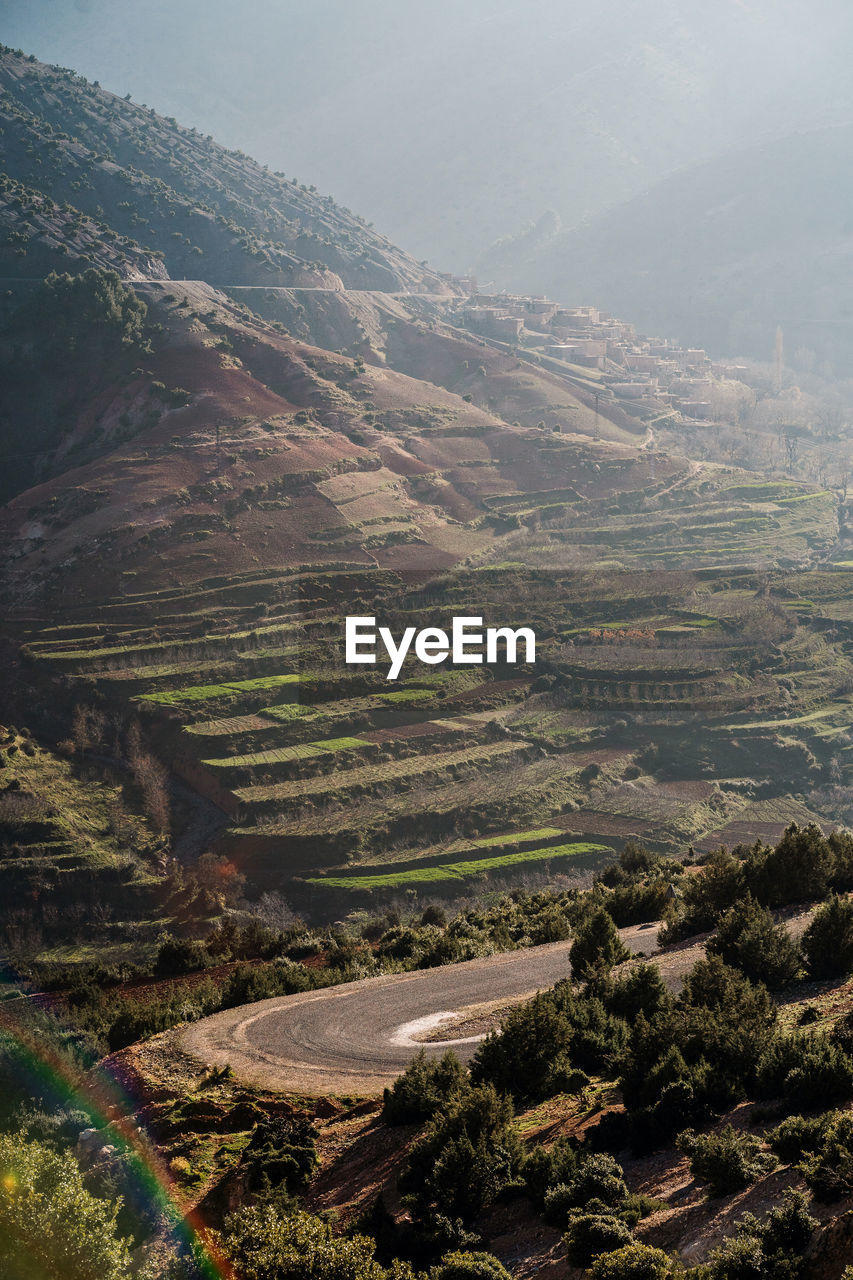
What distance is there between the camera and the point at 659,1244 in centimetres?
938

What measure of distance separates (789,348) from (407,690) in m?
145

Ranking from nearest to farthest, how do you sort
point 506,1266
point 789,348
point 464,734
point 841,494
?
point 506,1266
point 464,734
point 841,494
point 789,348

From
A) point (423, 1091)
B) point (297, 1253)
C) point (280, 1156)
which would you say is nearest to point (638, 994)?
point (423, 1091)

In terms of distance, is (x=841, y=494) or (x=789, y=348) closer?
(x=841, y=494)

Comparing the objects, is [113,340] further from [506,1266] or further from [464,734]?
[506,1266]

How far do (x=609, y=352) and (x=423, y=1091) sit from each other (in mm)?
133599

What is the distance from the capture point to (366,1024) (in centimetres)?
1844

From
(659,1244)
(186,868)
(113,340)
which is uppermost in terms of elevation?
(113,340)

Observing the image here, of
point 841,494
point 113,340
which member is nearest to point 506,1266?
point 113,340

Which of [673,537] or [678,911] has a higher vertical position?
[673,537]

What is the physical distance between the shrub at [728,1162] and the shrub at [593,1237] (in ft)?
3.34

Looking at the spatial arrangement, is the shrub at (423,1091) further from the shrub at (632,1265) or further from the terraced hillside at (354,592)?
the terraced hillside at (354,592)

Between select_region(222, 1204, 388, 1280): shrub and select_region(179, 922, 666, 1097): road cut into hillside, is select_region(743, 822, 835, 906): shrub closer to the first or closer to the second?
select_region(179, 922, 666, 1097): road cut into hillside

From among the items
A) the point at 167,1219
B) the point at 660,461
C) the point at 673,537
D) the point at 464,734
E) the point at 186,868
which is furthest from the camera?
the point at 660,461
